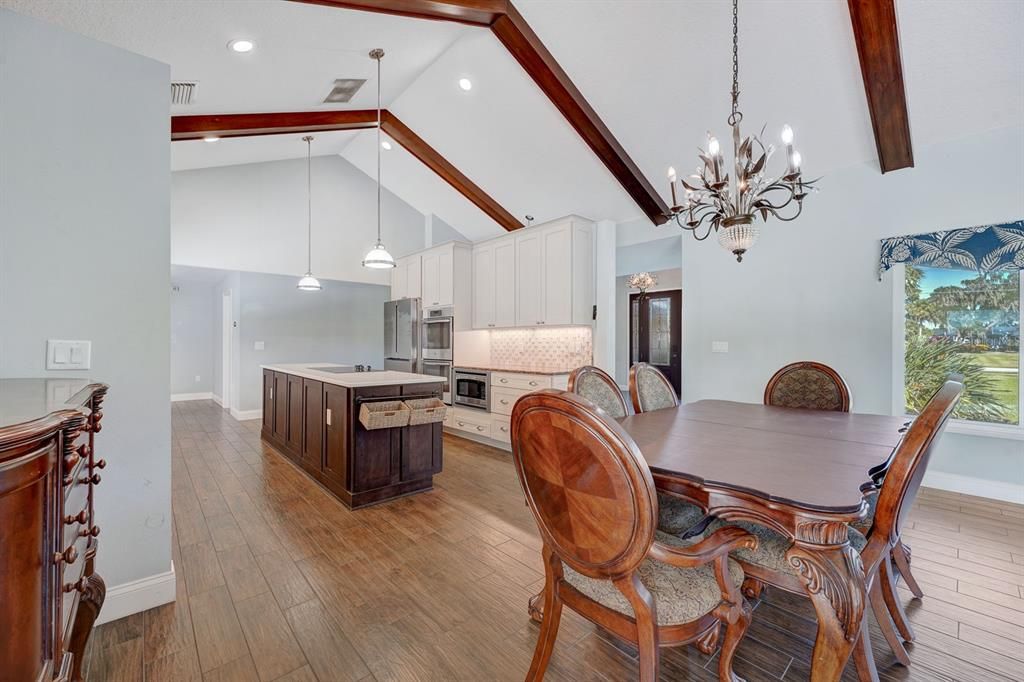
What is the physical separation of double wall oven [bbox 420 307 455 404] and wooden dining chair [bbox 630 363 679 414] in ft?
10.6

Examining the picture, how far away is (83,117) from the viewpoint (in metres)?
1.76

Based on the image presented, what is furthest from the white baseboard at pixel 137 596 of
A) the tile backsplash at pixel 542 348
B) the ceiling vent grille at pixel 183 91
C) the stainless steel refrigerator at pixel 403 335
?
the stainless steel refrigerator at pixel 403 335

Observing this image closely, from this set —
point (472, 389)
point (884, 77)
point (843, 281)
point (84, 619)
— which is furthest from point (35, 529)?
point (843, 281)

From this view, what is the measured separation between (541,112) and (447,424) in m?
3.81

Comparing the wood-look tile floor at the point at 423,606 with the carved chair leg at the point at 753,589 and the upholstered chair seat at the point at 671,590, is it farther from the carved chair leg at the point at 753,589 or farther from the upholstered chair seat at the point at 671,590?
the upholstered chair seat at the point at 671,590

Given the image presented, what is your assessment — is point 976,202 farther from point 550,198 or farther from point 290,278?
point 290,278

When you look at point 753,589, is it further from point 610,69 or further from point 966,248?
point 610,69

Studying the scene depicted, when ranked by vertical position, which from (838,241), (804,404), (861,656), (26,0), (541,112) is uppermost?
(541,112)

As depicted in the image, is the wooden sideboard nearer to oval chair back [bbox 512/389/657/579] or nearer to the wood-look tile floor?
the wood-look tile floor

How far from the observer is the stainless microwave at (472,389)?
5.00m

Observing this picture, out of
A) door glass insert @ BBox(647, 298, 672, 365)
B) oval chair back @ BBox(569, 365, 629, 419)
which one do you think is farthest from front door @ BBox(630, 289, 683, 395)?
oval chair back @ BBox(569, 365, 629, 419)

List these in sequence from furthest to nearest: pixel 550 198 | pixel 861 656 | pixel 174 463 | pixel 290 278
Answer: pixel 290 278
pixel 550 198
pixel 174 463
pixel 861 656

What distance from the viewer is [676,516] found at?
185cm

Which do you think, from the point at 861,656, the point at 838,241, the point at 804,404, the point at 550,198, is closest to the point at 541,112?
the point at 550,198
